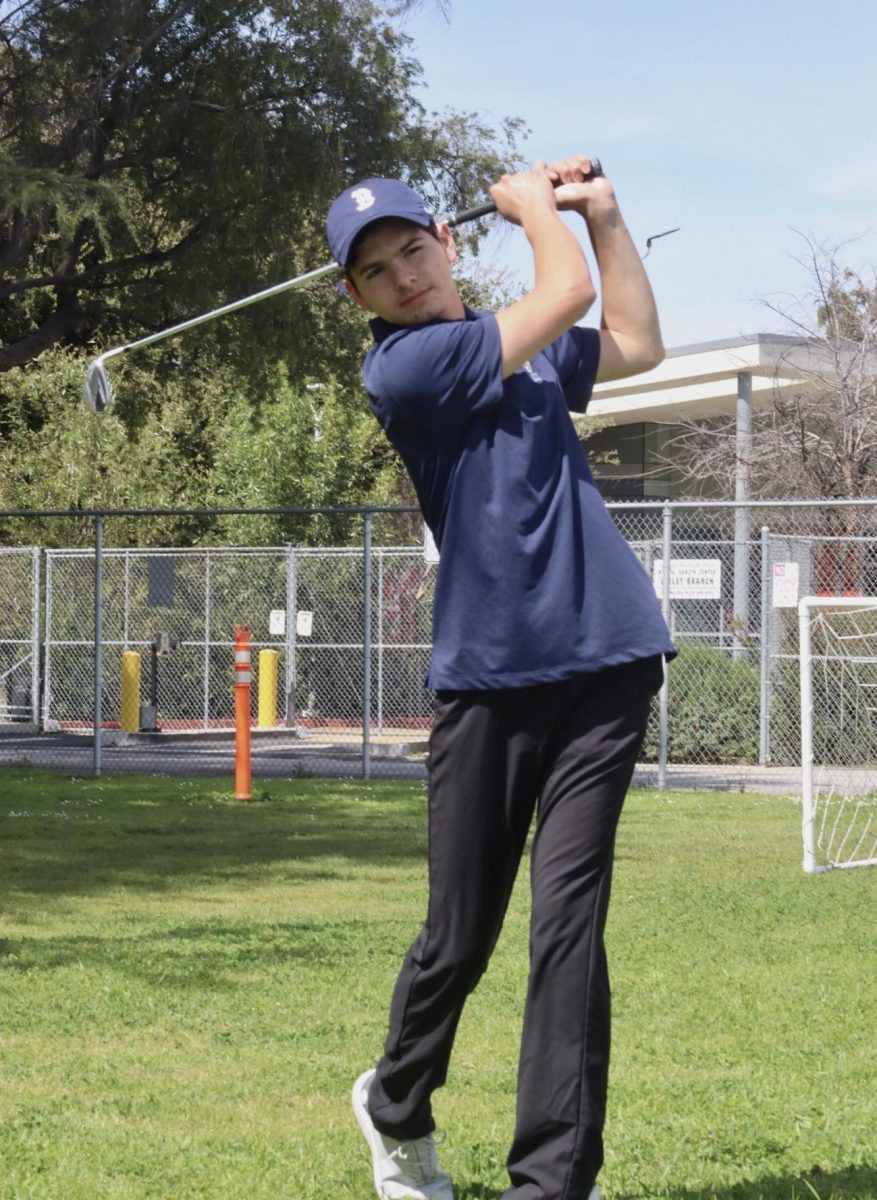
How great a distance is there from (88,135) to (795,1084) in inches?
538

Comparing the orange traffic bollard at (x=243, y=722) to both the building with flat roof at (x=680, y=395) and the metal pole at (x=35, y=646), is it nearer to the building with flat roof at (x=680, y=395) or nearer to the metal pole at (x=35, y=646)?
the metal pole at (x=35, y=646)

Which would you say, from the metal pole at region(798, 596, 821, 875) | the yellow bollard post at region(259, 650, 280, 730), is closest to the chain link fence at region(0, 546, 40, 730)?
the yellow bollard post at region(259, 650, 280, 730)

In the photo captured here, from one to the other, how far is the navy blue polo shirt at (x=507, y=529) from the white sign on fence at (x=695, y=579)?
13.4 meters

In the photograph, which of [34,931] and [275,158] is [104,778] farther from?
[34,931]

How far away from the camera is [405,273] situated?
352 cm

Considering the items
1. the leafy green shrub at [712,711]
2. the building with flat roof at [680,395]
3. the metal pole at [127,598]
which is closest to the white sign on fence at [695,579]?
the leafy green shrub at [712,711]

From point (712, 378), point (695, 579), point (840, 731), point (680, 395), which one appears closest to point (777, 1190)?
point (840, 731)

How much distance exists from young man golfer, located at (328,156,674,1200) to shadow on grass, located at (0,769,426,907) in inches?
224

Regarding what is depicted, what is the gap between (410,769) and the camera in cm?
1753

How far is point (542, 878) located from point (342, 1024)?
8.00ft

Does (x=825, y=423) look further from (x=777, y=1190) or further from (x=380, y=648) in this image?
(x=777, y=1190)

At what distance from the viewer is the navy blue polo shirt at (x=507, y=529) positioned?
3.41m

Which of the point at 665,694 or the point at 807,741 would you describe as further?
the point at 665,694

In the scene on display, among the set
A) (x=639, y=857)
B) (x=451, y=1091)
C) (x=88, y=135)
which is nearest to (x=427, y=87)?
(x=88, y=135)
